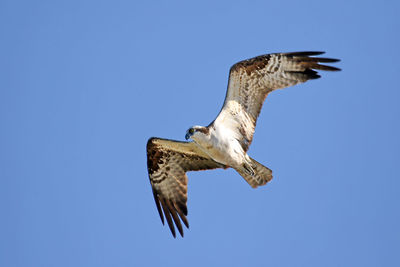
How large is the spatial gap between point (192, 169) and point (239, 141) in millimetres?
1234

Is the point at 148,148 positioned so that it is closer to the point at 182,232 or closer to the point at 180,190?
the point at 180,190

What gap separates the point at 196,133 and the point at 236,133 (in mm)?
1002

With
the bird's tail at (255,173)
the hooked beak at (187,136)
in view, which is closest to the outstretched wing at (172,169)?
the bird's tail at (255,173)

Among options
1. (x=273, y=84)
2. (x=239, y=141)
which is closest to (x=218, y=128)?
(x=239, y=141)

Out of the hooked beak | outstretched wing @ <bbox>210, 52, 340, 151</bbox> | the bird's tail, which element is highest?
outstretched wing @ <bbox>210, 52, 340, 151</bbox>

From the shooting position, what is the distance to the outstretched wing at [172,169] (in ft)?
40.2

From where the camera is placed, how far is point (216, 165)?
40.3 feet

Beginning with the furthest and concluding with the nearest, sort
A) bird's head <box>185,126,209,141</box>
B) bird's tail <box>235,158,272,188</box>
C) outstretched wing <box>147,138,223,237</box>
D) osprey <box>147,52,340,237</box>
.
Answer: outstretched wing <box>147,138,223,237</box>
bird's tail <box>235,158,272,188</box>
osprey <box>147,52,340,237</box>
bird's head <box>185,126,209,141</box>

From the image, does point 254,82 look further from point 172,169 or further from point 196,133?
point 172,169

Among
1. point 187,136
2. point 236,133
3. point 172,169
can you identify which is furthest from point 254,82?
point 172,169

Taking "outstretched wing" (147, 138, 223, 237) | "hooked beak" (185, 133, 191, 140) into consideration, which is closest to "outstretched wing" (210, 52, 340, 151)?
"hooked beak" (185, 133, 191, 140)

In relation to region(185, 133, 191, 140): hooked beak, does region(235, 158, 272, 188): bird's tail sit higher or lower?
lower

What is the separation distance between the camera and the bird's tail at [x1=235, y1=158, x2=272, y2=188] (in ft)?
38.9

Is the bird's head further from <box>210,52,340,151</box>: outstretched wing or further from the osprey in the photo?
<box>210,52,340,151</box>: outstretched wing
